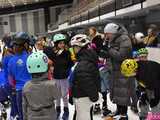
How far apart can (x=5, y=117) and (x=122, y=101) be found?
2.49 m

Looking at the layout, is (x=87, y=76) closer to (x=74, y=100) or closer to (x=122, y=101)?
(x=74, y=100)

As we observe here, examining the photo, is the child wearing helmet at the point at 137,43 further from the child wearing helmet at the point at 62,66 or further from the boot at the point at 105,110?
the child wearing helmet at the point at 62,66

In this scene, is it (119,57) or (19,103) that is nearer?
(119,57)

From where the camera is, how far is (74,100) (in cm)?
545

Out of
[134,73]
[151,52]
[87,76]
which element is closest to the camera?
[134,73]

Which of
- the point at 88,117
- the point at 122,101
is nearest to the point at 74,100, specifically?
the point at 88,117

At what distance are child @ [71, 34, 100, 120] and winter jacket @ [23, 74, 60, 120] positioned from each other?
96cm

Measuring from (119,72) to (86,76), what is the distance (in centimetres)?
74

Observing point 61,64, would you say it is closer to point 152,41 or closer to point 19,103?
point 19,103

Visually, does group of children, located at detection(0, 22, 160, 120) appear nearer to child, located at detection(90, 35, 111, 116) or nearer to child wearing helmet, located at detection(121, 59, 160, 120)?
child wearing helmet, located at detection(121, 59, 160, 120)

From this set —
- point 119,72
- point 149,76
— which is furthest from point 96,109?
point 149,76

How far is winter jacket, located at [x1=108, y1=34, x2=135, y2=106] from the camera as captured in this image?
5.75 m

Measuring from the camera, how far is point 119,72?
5836mm

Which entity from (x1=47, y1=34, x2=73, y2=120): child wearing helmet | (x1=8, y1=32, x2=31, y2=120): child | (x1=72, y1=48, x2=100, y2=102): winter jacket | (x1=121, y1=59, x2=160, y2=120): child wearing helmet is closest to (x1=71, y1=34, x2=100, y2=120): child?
(x1=72, y1=48, x2=100, y2=102): winter jacket
